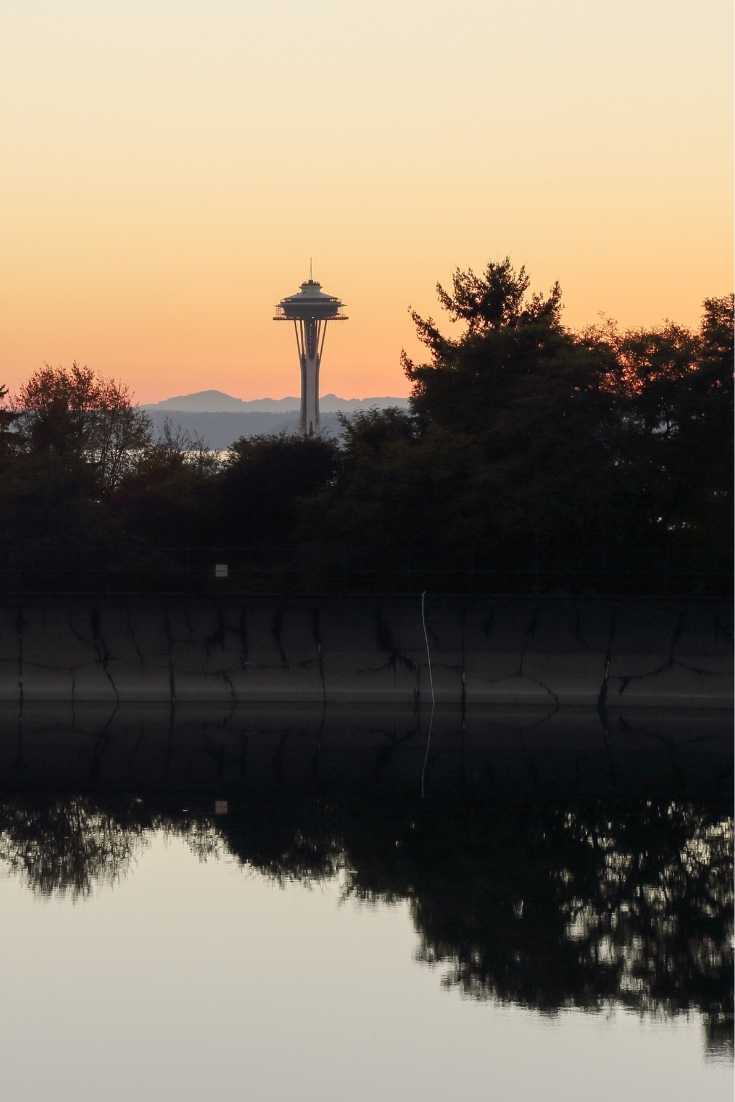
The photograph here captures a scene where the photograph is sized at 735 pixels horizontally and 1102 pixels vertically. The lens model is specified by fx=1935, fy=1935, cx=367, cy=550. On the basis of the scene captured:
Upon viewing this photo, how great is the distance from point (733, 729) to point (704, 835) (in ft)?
42.5

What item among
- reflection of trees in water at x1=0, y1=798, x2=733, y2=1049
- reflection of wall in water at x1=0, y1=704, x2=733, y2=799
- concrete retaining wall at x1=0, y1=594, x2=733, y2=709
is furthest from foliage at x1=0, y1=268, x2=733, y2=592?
reflection of trees in water at x1=0, y1=798, x2=733, y2=1049

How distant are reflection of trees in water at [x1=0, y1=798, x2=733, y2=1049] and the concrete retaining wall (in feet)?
43.0

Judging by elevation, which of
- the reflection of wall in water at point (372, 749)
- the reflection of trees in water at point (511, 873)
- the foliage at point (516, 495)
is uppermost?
the foliage at point (516, 495)

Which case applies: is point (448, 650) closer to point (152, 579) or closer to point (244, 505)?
point (152, 579)

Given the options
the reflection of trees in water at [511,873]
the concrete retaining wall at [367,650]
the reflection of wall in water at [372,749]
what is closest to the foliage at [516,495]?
the concrete retaining wall at [367,650]

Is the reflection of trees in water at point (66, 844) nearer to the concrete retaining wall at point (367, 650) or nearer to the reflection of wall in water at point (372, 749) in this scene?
the reflection of wall in water at point (372, 749)

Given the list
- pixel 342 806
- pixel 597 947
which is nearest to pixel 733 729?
pixel 342 806

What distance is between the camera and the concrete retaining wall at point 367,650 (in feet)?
151

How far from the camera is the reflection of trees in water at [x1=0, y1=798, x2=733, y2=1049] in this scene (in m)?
21.2

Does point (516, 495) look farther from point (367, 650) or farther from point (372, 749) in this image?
point (372, 749)

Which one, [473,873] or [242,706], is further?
[242,706]

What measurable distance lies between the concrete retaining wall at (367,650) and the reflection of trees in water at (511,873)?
43.0 feet

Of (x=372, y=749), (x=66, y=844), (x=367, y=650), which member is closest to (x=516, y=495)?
(x=367, y=650)

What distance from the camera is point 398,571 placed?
49906 mm
